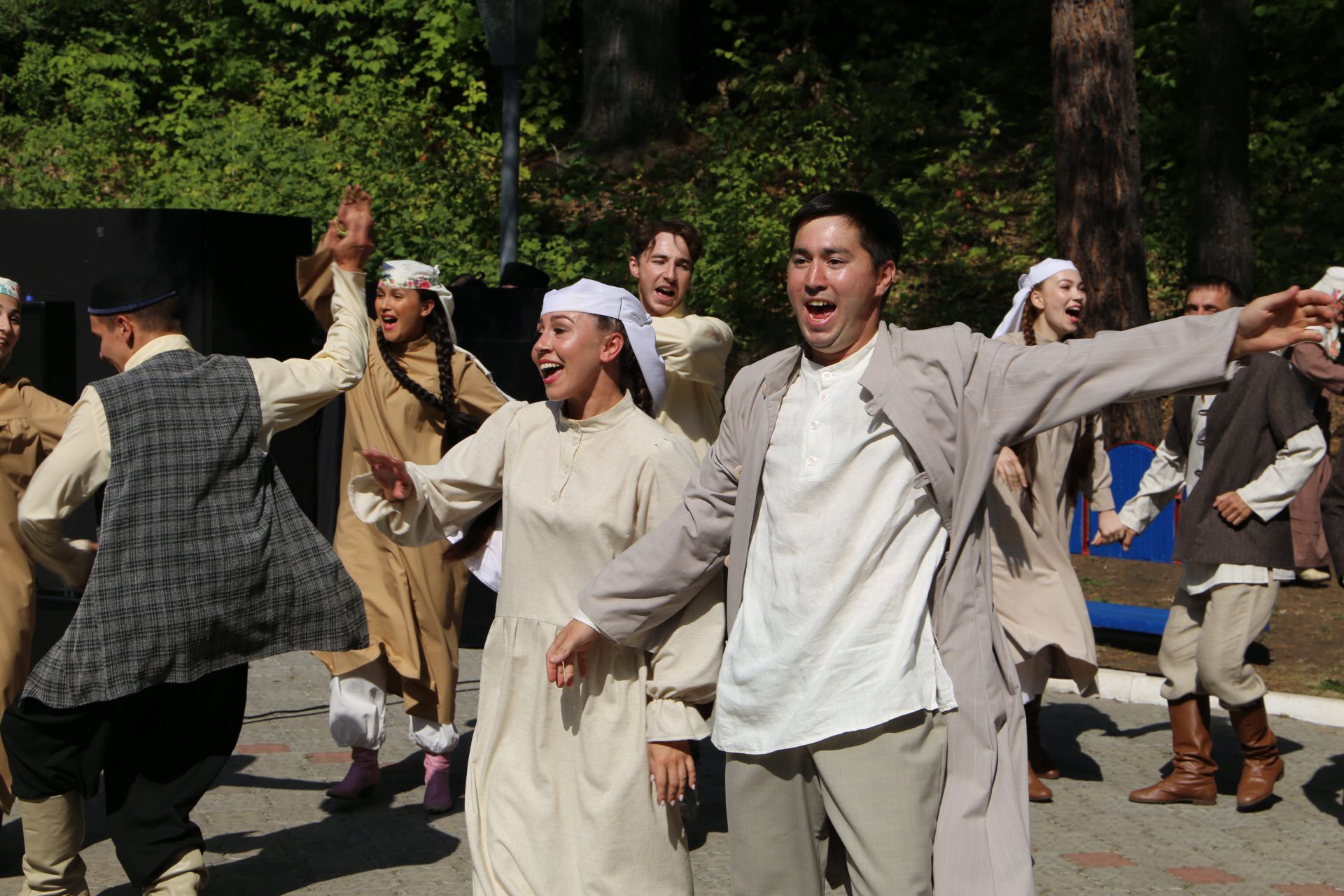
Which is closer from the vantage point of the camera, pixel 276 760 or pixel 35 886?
pixel 35 886

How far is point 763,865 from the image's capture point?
12.0 feet

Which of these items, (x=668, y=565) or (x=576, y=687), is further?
(x=576, y=687)

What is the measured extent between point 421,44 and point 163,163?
441cm

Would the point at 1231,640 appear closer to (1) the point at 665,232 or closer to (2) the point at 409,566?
(1) the point at 665,232

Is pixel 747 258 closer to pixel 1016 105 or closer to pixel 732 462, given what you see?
pixel 1016 105

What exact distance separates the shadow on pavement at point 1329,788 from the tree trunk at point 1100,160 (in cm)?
548

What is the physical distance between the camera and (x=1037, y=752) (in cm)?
707

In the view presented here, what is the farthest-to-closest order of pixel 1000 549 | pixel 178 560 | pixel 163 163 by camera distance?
pixel 163 163 → pixel 1000 549 → pixel 178 560

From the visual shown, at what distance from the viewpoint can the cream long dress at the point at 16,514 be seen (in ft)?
17.3

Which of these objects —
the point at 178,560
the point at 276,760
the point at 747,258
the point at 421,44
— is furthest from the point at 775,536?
the point at 421,44

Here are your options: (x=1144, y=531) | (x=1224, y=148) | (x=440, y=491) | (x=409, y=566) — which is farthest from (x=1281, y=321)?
(x=1224, y=148)

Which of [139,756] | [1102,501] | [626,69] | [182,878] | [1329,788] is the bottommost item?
[1329,788]

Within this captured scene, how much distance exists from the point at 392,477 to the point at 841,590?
1.29 m

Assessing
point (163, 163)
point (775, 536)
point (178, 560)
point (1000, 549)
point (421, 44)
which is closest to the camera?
point (775, 536)
